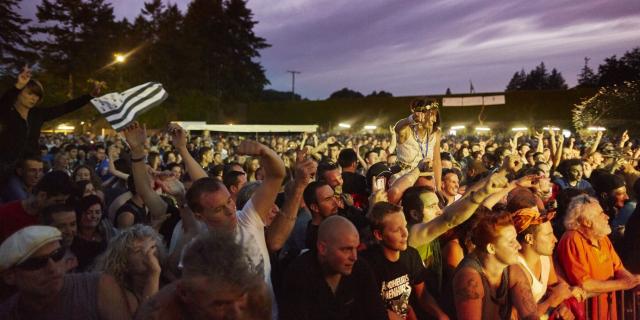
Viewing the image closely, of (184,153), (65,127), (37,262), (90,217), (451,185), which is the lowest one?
(451,185)

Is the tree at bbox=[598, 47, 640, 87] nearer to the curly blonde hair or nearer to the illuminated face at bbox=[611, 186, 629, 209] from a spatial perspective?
the illuminated face at bbox=[611, 186, 629, 209]

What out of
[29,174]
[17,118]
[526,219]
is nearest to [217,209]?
[526,219]

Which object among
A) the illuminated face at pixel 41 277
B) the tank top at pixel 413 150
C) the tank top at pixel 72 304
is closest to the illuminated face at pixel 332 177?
the tank top at pixel 413 150

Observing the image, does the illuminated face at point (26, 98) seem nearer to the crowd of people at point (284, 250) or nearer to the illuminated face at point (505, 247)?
the crowd of people at point (284, 250)

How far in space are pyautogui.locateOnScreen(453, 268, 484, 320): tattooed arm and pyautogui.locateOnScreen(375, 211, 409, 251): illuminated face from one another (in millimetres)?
430

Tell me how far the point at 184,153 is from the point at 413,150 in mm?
3255

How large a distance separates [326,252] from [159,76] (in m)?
56.9

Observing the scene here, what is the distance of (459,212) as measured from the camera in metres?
3.60

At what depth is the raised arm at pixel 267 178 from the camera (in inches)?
123

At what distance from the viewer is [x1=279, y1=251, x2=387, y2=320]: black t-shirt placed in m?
2.72

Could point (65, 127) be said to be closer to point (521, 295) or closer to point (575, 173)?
point (575, 173)

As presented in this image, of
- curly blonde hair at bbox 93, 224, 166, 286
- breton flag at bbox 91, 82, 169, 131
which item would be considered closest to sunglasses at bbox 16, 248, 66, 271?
curly blonde hair at bbox 93, 224, 166, 286

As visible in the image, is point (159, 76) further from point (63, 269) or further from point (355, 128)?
point (63, 269)

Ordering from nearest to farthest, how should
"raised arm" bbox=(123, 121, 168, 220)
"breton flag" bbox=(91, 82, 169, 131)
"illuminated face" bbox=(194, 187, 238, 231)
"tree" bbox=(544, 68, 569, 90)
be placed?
"illuminated face" bbox=(194, 187, 238, 231) < "raised arm" bbox=(123, 121, 168, 220) < "breton flag" bbox=(91, 82, 169, 131) < "tree" bbox=(544, 68, 569, 90)
